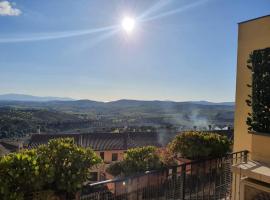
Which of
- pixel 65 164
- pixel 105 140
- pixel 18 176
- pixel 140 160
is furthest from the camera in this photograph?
pixel 105 140

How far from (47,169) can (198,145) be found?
3.58 metres

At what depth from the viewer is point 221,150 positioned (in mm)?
6352

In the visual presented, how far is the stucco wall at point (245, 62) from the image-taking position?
4.87 meters

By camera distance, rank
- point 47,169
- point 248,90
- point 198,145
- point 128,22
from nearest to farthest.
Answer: point 47,169 → point 248,90 → point 198,145 → point 128,22

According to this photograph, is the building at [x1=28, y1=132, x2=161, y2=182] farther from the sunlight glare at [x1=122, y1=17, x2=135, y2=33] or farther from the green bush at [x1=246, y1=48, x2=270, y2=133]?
the green bush at [x1=246, y1=48, x2=270, y2=133]

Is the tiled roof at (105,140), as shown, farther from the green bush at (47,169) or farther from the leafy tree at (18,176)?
the leafy tree at (18,176)

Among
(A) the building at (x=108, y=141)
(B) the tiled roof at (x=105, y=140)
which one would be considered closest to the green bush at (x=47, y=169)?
(A) the building at (x=108, y=141)

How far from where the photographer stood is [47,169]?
319 centimetres

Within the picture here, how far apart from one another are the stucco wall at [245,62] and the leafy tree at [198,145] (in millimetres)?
866

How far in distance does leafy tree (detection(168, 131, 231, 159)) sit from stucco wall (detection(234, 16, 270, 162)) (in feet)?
2.84

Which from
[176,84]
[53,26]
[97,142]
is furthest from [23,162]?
[176,84]

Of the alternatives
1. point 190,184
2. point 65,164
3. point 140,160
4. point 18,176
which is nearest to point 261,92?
point 190,184

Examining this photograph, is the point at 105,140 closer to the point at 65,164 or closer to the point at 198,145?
the point at 198,145

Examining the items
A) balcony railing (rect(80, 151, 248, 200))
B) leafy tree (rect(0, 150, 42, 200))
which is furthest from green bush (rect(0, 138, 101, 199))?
balcony railing (rect(80, 151, 248, 200))
